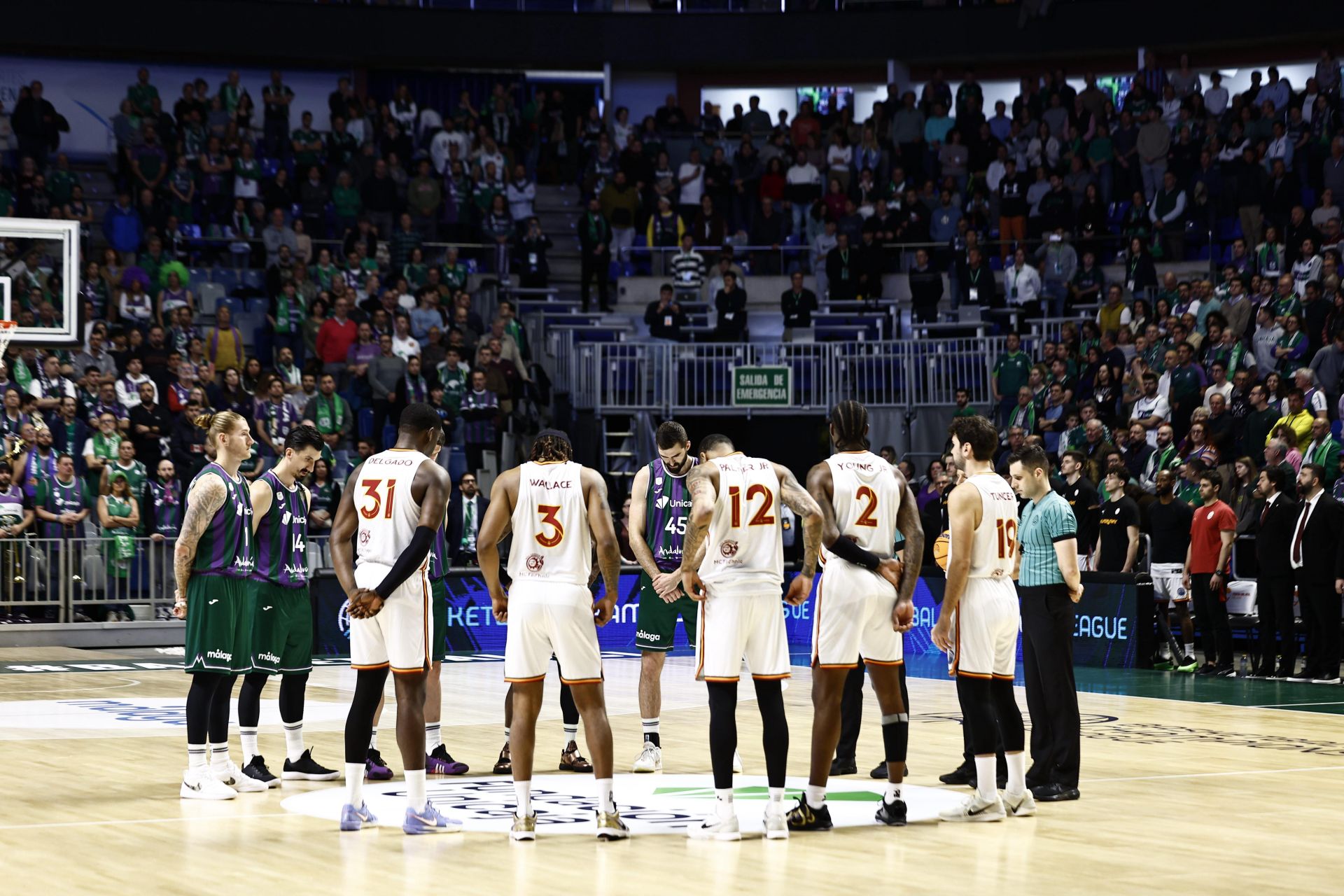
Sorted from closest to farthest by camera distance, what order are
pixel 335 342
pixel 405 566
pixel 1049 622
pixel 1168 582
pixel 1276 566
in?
pixel 405 566
pixel 1049 622
pixel 1276 566
pixel 1168 582
pixel 335 342

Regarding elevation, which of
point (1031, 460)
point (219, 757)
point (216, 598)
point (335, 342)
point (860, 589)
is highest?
point (335, 342)

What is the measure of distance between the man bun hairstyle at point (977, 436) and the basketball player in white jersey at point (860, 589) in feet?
1.62

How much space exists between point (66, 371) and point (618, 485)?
26.2 feet

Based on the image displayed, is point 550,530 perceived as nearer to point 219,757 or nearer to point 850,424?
point 850,424

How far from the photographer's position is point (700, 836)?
29.9ft

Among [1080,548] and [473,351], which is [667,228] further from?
[1080,548]

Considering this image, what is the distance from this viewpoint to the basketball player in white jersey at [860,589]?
9422 millimetres

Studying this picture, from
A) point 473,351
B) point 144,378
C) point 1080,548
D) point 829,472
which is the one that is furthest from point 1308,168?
point 829,472

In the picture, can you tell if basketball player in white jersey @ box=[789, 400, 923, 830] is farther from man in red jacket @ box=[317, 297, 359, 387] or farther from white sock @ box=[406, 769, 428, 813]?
man in red jacket @ box=[317, 297, 359, 387]

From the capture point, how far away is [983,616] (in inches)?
383

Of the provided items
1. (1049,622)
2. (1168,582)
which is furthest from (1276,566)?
(1049,622)

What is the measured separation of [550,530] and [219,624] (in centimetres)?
263

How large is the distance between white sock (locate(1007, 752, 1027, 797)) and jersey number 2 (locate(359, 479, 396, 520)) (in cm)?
373

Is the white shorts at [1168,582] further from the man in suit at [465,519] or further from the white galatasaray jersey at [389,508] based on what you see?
the white galatasaray jersey at [389,508]
